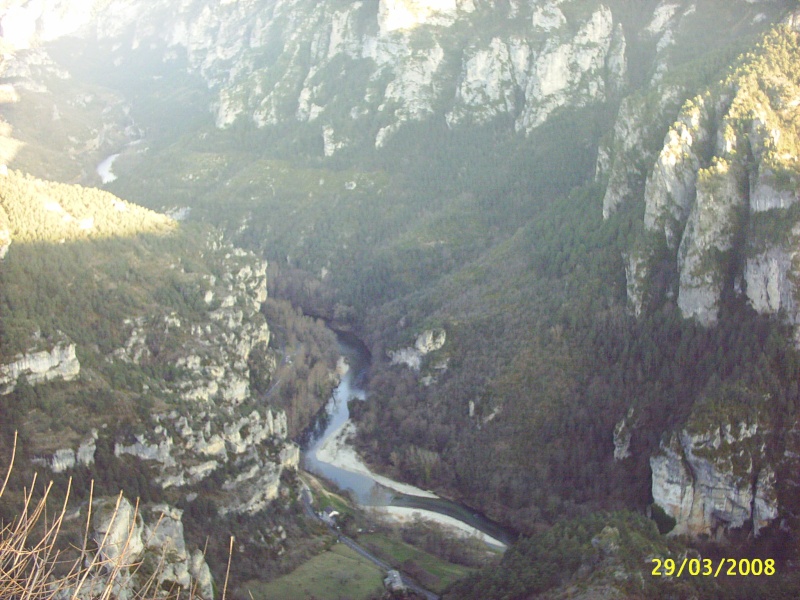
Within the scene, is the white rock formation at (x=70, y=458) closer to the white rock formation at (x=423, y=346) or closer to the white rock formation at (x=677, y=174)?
the white rock formation at (x=423, y=346)

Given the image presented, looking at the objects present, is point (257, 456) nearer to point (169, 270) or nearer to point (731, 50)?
point (169, 270)

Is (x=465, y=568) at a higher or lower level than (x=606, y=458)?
lower

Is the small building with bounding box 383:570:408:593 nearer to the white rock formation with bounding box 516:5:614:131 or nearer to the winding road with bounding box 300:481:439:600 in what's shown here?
the winding road with bounding box 300:481:439:600

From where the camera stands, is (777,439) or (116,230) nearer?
(777,439)

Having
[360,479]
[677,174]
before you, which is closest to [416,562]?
[360,479]

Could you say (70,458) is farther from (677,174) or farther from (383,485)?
(677,174)

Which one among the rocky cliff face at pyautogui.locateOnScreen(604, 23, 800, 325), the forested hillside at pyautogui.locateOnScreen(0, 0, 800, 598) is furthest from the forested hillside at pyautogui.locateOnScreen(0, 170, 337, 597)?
the rocky cliff face at pyautogui.locateOnScreen(604, 23, 800, 325)

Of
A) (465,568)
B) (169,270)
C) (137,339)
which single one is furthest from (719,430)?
(169,270)

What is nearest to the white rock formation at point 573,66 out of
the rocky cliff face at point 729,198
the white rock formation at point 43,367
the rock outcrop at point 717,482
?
the rocky cliff face at point 729,198
